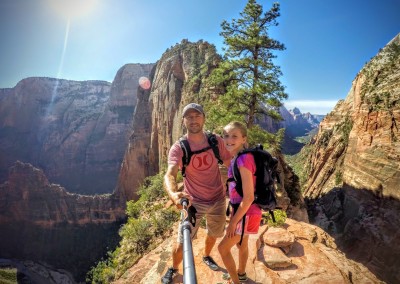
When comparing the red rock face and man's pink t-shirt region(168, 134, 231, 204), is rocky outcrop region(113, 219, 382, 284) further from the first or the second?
the red rock face

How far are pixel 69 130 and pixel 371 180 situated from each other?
10254 centimetres

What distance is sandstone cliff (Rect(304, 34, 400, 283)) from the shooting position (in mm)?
17281

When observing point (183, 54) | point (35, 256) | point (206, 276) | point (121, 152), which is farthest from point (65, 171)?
point (206, 276)

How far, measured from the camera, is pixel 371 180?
19812mm

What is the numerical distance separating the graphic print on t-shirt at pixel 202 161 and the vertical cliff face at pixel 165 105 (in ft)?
61.0

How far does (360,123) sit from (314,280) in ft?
73.4

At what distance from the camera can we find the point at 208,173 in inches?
163

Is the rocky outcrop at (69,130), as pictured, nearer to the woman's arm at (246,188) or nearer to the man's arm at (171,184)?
the man's arm at (171,184)

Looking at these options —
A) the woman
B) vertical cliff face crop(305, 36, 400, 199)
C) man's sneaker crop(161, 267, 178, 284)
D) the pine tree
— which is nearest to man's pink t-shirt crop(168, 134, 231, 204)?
the woman

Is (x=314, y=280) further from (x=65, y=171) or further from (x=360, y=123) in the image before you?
(x=65, y=171)

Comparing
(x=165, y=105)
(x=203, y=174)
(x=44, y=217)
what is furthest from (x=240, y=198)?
(x=44, y=217)

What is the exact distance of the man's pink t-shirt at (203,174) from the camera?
4066 mm

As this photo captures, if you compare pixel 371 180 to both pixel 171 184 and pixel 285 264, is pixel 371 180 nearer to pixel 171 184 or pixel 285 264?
pixel 285 264

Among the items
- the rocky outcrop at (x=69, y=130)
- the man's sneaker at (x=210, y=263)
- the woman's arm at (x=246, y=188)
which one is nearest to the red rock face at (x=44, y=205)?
the rocky outcrop at (x=69, y=130)
